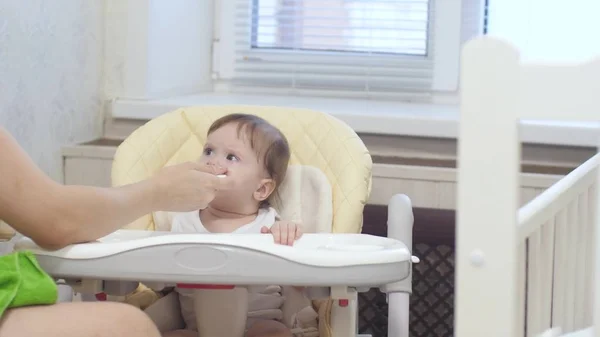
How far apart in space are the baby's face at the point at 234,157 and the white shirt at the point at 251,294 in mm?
61

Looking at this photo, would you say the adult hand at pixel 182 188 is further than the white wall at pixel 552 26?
No

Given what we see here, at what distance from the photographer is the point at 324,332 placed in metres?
1.35

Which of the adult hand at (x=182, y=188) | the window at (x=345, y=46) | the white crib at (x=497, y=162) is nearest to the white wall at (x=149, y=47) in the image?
the window at (x=345, y=46)

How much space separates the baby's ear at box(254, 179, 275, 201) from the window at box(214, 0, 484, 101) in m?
0.78

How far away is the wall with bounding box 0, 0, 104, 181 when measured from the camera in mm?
1551

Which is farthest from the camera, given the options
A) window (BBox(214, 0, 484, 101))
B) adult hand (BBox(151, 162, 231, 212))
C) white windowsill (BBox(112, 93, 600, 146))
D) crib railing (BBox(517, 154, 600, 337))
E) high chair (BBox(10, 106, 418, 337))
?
window (BBox(214, 0, 484, 101))

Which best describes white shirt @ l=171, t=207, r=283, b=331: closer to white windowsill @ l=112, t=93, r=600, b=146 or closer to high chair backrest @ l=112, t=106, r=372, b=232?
high chair backrest @ l=112, t=106, r=372, b=232

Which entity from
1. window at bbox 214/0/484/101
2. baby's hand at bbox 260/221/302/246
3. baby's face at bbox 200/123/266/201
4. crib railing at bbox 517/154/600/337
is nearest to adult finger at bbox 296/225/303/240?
baby's hand at bbox 260/221/302/246

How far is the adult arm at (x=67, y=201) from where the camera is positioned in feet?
3.51

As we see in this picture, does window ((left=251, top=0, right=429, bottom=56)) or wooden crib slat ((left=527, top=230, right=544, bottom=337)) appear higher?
window ((left=251, top=0, right=429, bottom=56))

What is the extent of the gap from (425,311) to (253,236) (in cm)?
102

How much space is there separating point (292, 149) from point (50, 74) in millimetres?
516

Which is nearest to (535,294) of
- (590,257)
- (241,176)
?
(590,257)

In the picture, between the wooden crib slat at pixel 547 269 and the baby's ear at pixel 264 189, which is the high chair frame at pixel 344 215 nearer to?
the baby's ear at pixel 264 189
